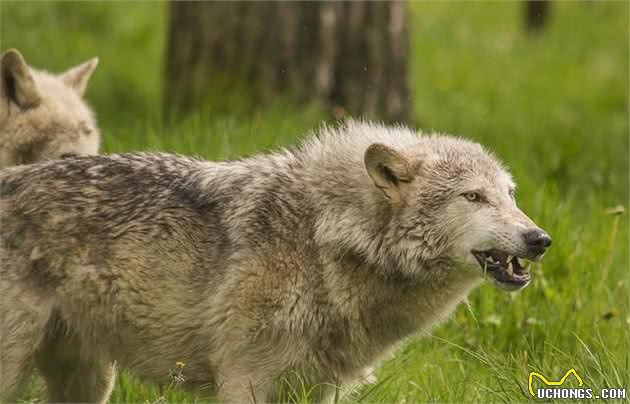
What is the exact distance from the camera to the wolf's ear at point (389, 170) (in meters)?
5.04

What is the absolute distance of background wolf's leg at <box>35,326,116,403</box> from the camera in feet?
17.4

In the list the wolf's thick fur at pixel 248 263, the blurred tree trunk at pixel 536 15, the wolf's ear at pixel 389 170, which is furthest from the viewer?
the blurred tree trunk at pixel 536 15

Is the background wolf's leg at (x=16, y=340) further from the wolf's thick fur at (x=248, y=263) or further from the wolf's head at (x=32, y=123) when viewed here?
the wolf's head at (x=32, y=123)

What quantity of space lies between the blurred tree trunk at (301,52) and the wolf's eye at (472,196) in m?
4.23

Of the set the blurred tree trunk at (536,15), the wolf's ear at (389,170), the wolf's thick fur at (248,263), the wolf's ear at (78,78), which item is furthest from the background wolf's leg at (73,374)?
the blurred tree trunk at (536,15)

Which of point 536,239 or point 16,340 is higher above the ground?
point 536,239

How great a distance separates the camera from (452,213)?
16.5ft

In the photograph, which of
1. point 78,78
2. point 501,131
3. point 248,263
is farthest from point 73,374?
point 501,131

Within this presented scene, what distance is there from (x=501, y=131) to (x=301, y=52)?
8.25 feet

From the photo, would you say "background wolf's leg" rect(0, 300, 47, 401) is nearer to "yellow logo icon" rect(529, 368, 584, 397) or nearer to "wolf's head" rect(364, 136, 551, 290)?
"wolf's head" rect(364, 136, 551, 290)

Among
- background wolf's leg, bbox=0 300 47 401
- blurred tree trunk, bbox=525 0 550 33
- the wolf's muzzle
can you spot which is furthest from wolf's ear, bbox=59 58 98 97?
blurred tree trunk, bbox=525 0 550 33

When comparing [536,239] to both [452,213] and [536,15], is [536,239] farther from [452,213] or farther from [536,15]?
[536,15]

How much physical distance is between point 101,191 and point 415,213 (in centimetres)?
136

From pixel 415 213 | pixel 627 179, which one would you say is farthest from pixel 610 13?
pixel 415 213
